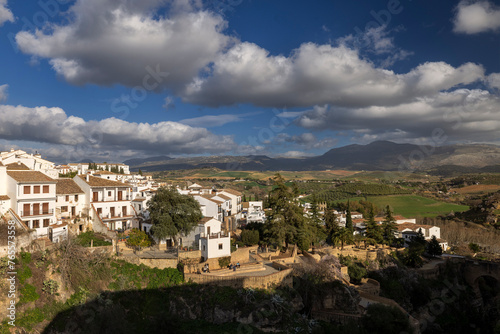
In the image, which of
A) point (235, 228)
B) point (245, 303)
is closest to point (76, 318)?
point (245, 303)

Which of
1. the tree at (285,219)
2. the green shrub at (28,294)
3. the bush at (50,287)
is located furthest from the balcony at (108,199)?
the tree at (285,219)

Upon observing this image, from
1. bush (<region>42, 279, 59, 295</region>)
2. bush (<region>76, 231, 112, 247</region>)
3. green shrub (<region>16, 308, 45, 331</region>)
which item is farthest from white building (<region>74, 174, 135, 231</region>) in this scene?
green shrub (<region>16, 308, 45, 331</region>)

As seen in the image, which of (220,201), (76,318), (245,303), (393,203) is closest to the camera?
(76,318)

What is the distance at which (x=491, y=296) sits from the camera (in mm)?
37688

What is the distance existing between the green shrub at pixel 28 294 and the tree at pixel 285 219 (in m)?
20.8

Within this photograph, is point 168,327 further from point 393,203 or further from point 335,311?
point 393,203

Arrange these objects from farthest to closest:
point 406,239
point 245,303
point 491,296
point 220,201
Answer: point 406,239 < point 220,201 < point 491,296 < point 245,303

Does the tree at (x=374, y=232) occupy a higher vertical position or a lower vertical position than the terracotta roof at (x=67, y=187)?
lower

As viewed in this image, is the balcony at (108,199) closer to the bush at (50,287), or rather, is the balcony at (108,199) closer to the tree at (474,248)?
the bush at (50,287)

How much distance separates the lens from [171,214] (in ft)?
99.9

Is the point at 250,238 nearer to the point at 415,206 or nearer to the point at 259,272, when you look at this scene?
the point at 259,272

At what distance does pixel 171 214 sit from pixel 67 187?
1051cm

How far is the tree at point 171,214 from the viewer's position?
29.2m

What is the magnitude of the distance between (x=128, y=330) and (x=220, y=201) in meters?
24.4
